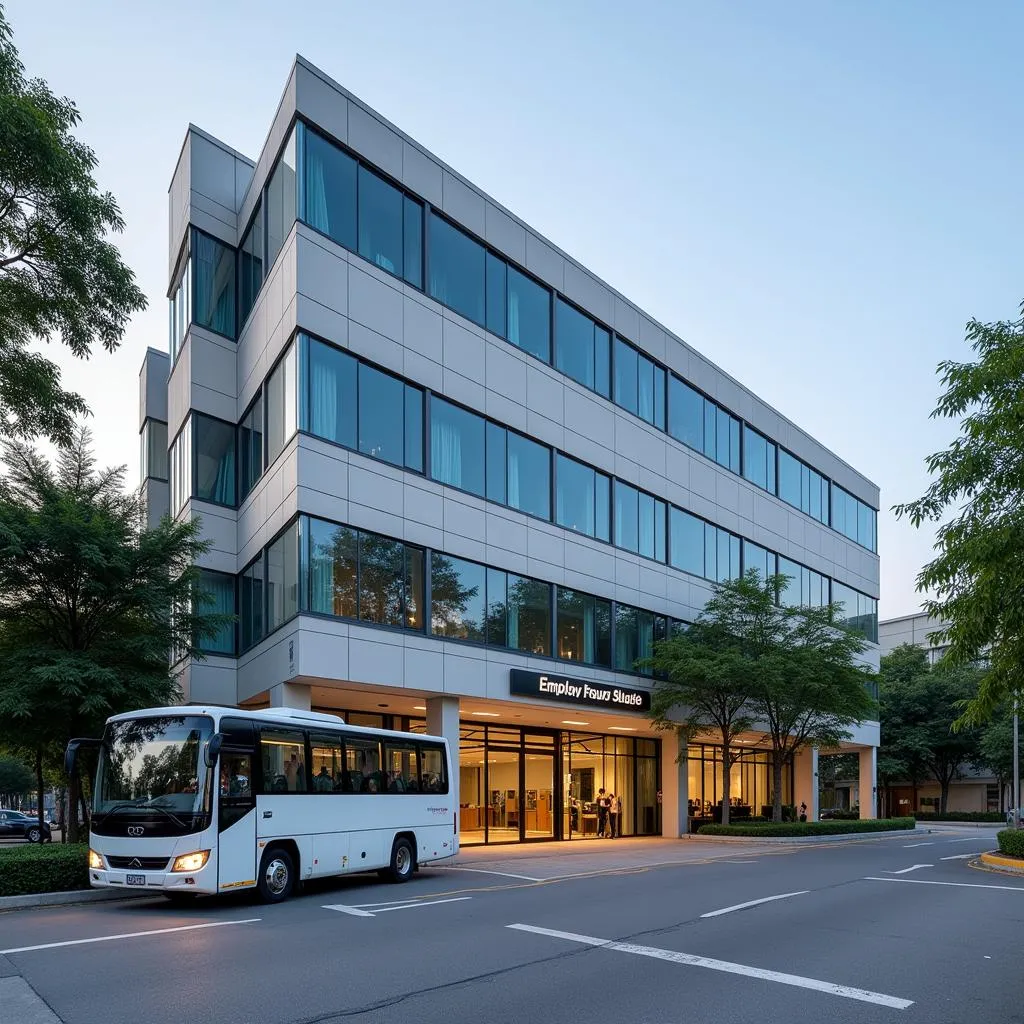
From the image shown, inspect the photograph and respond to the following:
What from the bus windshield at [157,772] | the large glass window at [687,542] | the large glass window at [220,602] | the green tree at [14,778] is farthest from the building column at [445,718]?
the green tree at [14,778]

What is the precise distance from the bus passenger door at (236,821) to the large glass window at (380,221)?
1479 centimetres

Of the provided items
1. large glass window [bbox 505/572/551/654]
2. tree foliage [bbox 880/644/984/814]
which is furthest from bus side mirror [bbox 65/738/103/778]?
tree foliage [bbox 880/644/984/814]

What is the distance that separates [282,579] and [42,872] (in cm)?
1047

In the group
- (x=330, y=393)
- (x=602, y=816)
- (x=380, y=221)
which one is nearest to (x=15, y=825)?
(x=602, y=816)

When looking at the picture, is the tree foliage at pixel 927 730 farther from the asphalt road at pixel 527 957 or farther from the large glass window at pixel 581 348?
the asphalt road at pixel 527 957

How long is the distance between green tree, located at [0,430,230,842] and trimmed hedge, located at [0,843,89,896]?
168 inches

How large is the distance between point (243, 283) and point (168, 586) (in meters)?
11.7

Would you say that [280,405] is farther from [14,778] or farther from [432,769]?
[14,778]

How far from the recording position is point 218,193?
32.2 metres

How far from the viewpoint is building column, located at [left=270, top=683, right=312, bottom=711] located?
25156 mm

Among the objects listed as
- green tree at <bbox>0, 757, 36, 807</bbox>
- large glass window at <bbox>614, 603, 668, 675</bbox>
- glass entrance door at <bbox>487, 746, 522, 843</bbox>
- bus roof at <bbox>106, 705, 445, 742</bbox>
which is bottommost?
green tree at <bbox>0, 757, 36, 807</bbox>

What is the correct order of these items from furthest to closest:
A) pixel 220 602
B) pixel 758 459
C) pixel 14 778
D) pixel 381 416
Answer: pixel 14 778, pixel 758 459, pixel 220 602, pixel 381 416

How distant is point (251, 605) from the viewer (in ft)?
96.1

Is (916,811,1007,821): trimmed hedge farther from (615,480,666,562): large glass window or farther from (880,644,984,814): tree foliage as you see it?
(615,480,666,562): large glass window
